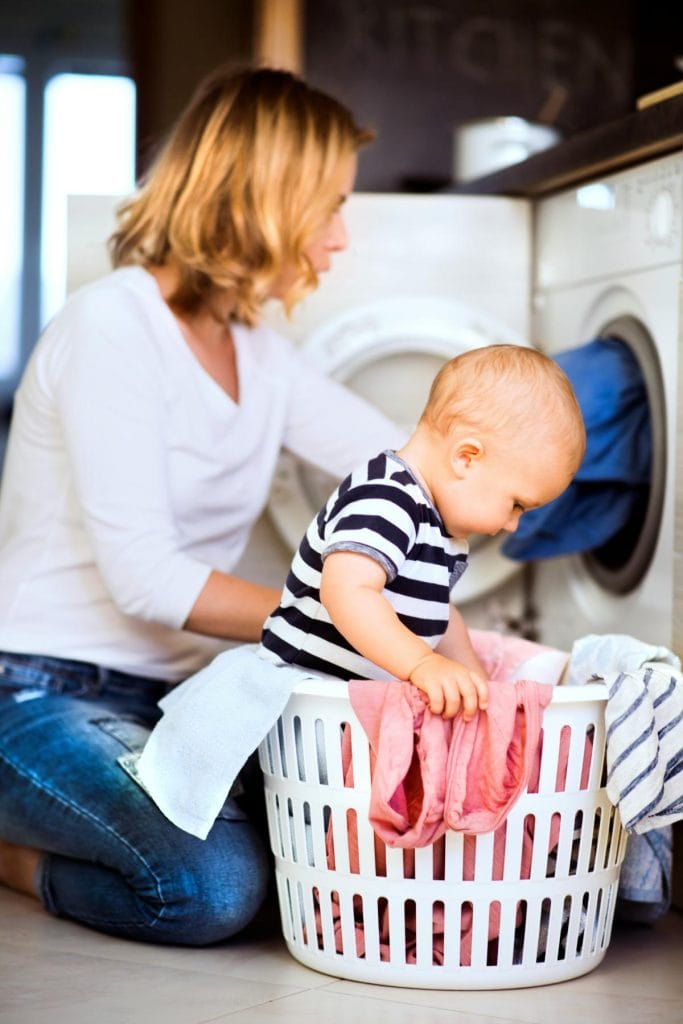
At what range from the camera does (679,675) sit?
1416 mm

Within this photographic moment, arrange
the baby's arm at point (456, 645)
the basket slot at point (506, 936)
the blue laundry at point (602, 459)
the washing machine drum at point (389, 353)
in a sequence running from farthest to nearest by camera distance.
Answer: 1. the washing machine drum at point (389, 353)
2. the blue laundry at point (602, 459)
3. the baby's arm at point (456, 645)
4. the basket slot at point (506, 936)

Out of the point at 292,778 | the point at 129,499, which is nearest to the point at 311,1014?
the point at 292,778

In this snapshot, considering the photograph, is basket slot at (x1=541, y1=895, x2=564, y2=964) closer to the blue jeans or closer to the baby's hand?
the baby's hand

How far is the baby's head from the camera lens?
4.46 feet

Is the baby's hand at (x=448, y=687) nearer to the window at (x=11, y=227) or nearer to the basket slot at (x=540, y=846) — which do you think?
the basket slot at (x=540, y=846)

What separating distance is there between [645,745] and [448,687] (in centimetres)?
22

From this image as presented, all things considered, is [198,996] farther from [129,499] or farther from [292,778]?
[129,499]

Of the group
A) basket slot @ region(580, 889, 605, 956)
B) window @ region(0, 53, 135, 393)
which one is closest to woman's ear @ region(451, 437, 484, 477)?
basket slot @ region(580, 889, 605, 956)

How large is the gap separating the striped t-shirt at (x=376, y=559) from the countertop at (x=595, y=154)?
679 millimetres

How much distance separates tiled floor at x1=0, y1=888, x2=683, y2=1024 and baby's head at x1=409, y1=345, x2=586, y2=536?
0.47m

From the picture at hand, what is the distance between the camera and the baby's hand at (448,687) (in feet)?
4.12

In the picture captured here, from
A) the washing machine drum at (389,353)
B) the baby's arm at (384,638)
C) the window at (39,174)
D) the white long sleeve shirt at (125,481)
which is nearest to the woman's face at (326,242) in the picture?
the white long sleeve shirt at (125,481)

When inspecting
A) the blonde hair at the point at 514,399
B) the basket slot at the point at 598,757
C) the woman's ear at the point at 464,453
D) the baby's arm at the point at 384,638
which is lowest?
the basket slot at the point at 598,757

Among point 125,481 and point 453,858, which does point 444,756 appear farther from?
point 125,481
